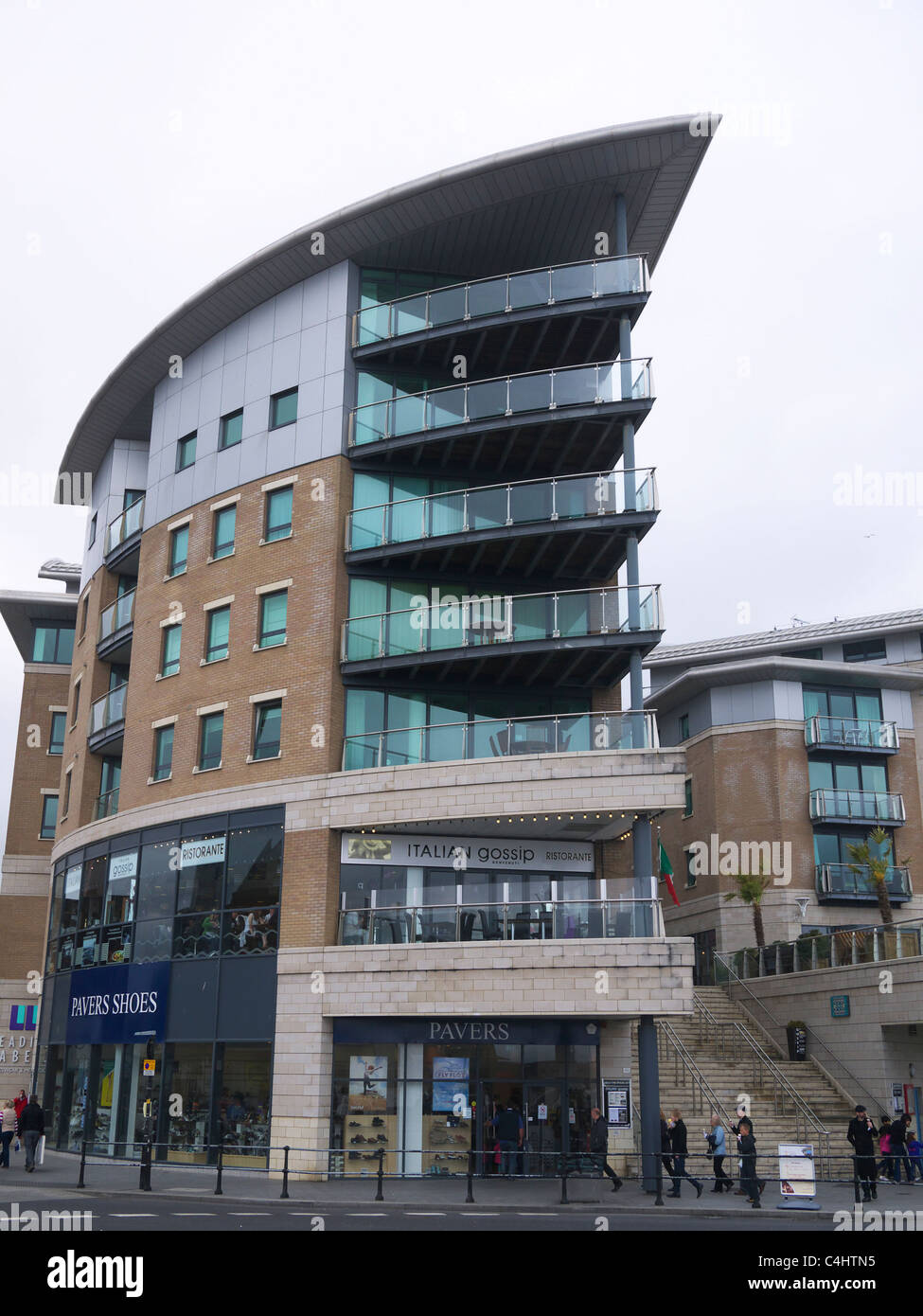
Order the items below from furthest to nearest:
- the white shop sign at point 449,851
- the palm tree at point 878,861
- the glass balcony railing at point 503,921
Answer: the palm tree at point 878,861 < the white shop sign at point 449,851 < the glass balcony railing at point 503,921

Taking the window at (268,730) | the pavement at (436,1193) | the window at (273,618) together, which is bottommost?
the pavement at (436,1193)

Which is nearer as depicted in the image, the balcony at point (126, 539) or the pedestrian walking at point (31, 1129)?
the pedestrian walking at point (31, 1129)

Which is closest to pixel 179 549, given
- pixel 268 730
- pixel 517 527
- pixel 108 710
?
pixel 108 710

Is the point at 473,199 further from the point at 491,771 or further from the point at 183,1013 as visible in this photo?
the point at 183,1013

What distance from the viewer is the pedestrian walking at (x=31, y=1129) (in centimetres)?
2555

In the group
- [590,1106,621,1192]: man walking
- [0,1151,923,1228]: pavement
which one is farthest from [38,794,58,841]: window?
[590,1106,621,1192]: man walking

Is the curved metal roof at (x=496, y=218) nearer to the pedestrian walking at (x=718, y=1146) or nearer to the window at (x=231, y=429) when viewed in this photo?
the window at (x=231, y=429)

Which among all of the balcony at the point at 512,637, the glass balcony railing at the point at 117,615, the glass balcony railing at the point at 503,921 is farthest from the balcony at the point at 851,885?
the glass balcony railing at the point at 117,615

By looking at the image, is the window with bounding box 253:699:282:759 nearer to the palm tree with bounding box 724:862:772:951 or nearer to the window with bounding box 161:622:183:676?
the window with bounding box 161:622:183:676

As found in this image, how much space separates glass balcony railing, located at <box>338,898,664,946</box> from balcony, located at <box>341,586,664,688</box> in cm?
534

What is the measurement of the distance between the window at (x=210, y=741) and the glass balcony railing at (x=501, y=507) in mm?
5455

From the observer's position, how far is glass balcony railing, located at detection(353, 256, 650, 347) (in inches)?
1122

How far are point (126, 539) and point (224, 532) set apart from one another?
529 centimetres
